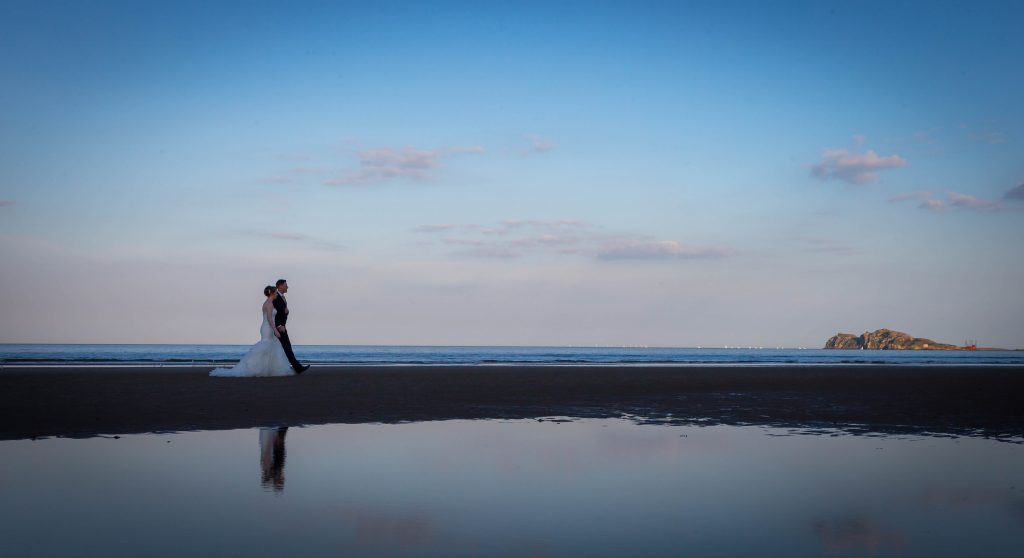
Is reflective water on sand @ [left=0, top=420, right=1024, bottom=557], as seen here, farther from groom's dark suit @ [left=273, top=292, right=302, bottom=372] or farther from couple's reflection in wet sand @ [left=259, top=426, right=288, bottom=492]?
groom's dark suit @ [left=273, top=292, right=302, bottom=372]

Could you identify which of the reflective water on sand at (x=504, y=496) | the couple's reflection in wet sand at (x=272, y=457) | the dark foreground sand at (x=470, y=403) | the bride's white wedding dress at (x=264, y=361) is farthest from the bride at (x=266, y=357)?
the reflective water on sand at (x=504, y=496)

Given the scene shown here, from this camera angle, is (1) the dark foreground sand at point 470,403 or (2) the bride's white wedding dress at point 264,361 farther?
(2) the bride's white wedding dress at point 264,361

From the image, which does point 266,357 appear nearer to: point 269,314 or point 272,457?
point 269,314

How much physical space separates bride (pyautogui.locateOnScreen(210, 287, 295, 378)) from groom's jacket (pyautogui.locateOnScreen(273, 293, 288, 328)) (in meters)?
0.11

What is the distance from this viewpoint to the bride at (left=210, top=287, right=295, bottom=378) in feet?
62.4

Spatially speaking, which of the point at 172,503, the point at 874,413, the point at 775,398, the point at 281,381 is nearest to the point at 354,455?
the point at 172,503

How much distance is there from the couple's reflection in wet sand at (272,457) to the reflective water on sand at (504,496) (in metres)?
0.02

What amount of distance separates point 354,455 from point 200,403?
20.1 ft

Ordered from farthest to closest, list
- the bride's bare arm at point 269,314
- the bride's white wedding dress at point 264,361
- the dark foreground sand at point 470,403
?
the bride's bare arm at point 269,314 < the bride's white wedding dress at point 264,361 < the dark foreground sand at point 470,403

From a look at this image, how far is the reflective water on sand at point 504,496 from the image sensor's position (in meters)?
3.79

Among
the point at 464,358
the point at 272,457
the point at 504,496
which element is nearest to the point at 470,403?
the point at 272,457

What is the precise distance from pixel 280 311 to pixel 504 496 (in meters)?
16.0

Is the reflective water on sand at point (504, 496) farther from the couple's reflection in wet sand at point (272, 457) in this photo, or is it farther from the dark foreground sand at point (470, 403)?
the dark foreground sand at point (470, 403)

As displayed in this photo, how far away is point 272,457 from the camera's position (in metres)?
6.59
